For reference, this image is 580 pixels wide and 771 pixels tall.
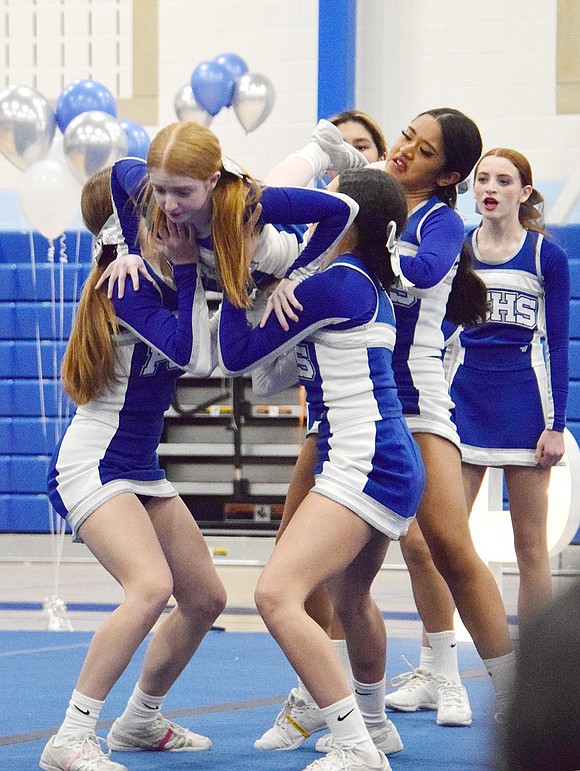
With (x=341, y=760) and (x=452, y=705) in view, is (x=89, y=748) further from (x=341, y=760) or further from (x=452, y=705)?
(x=452, y=705)

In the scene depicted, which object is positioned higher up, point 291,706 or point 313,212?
point 313,212

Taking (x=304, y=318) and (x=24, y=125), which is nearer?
(x=304, y=318)

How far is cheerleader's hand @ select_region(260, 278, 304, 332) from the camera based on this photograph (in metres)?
2.17

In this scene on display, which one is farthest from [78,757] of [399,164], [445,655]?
[399,164]

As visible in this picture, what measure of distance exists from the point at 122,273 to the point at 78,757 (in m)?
0.94

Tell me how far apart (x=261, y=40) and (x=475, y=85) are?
1482 mm

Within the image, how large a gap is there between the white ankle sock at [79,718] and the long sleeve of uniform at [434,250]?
1.06 m

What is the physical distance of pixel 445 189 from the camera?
8.87 feet

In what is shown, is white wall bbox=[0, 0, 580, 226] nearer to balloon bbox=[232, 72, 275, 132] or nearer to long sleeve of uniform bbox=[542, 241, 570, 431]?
balloon bbox=[232, 72, 275, 132]

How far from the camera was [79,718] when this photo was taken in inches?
88.7

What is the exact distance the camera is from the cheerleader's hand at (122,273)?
2.35 m

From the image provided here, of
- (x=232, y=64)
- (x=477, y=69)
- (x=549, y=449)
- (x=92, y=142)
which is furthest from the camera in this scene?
(x=477, y=69)

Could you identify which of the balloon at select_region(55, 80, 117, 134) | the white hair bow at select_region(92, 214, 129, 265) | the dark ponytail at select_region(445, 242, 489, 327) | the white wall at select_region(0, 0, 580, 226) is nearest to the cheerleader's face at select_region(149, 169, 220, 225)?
the white hair bow at select_region(92, 214, 129, 265)

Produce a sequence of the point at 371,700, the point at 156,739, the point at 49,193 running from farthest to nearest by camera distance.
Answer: the point at 49,193, the point at 156,739, the point at 371,700
